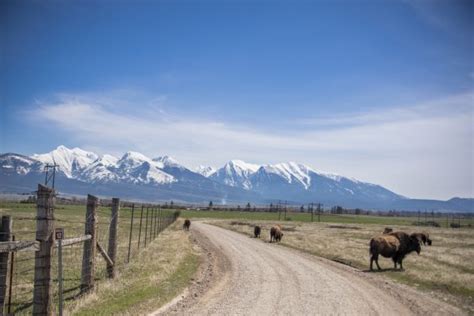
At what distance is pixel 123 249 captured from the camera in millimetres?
25453

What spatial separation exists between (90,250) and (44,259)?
13.6 feet

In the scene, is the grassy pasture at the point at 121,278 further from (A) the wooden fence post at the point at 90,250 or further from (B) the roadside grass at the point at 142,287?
(A) the wooden fence post at the point at 90,250

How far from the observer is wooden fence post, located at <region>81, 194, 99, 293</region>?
13.4m

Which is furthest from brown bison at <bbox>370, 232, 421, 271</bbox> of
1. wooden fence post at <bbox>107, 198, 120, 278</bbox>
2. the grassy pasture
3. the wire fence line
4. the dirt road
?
wooden fence post at <bbox>107, 198, 120, 278</bbox>

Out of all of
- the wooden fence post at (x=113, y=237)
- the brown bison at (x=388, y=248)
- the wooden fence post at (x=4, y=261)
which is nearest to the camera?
the wooden fence post at (x=4, y=261)

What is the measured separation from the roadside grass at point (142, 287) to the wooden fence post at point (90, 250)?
0.43 metres

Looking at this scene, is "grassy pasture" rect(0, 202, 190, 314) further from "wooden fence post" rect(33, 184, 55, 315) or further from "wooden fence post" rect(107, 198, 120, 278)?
"wooden fence post" rect(33, 184, 55, 315)

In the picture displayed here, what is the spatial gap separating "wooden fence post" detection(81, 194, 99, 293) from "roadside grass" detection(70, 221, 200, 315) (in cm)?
43

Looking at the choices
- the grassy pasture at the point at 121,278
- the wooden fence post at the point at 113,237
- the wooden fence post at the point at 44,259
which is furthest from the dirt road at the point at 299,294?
the wooden fence post at the point at 44,259

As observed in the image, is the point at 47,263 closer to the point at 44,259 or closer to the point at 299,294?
the point at 44,259

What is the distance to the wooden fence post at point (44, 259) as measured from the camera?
9523 mm

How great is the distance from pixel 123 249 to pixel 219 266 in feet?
22.5

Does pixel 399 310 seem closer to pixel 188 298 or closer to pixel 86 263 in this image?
pixel 188 298

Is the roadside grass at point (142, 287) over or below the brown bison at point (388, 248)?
below
